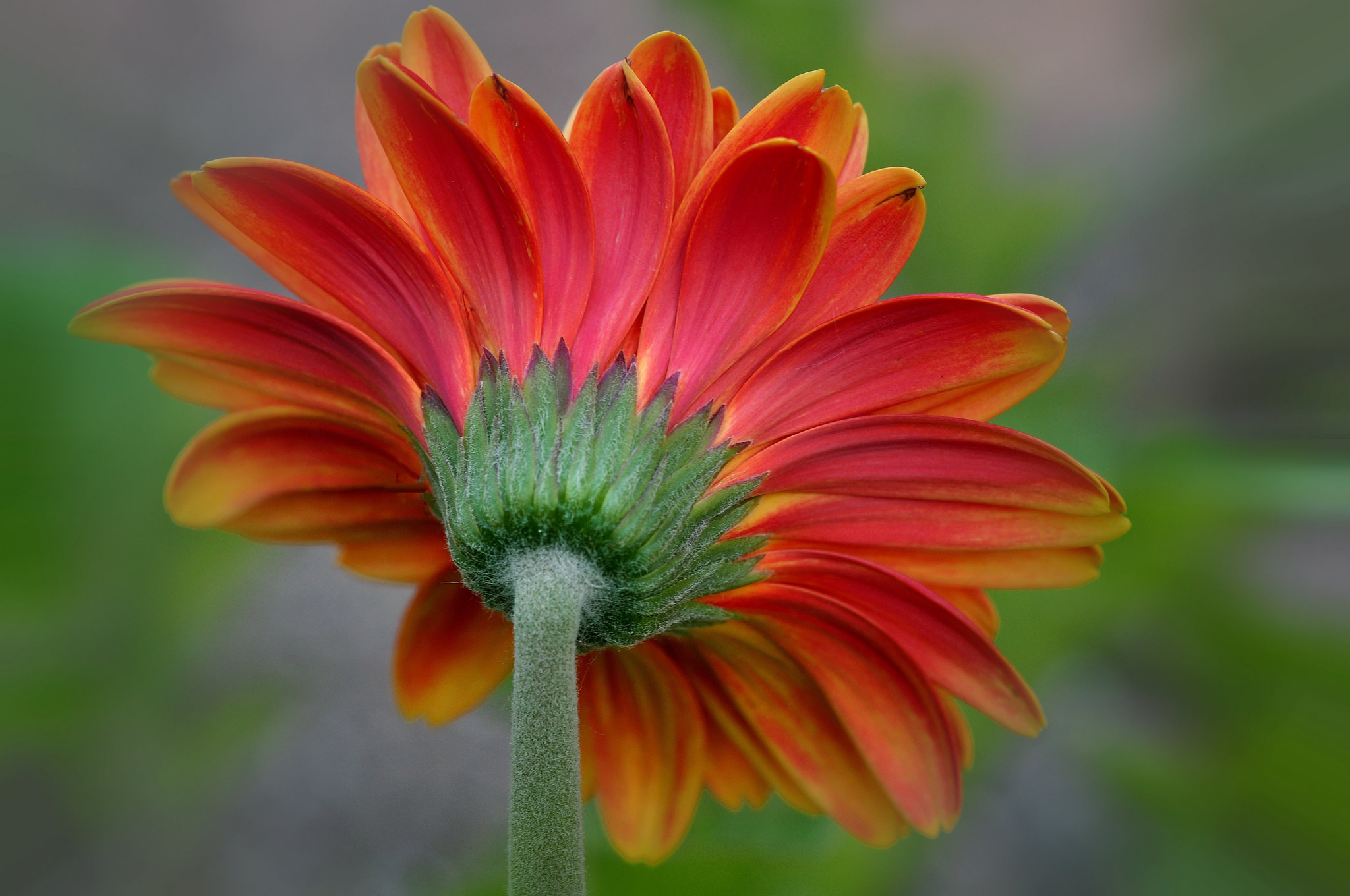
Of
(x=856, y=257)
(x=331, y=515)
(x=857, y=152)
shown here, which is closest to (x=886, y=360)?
(x=856, y=257)

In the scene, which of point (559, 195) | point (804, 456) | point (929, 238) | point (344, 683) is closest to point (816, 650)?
point (804, 456)

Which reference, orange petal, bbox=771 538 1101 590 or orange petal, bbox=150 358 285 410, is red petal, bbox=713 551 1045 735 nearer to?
orange petal, bbox=771 538 1101 590

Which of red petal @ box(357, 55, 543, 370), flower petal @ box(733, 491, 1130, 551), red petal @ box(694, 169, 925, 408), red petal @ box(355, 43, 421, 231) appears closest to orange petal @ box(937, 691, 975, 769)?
flower petal @ box(733, 491, 1130, 551)

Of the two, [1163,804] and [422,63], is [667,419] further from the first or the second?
[1163,804]

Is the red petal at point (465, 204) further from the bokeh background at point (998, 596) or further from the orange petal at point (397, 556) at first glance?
the bokeh background at point (998, 596)

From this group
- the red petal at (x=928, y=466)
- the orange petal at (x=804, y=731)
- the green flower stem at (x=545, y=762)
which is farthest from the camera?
the orange petal at (x=804, y=731)

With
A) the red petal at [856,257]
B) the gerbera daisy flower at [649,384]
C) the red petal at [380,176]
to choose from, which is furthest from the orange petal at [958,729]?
the red petal at [380,176]
